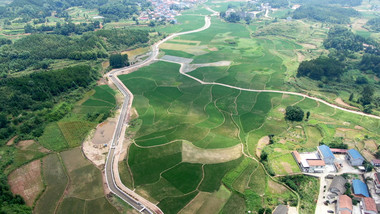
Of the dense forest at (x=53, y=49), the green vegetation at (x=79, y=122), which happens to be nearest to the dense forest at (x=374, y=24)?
the dense forest at (x=53, y=49)

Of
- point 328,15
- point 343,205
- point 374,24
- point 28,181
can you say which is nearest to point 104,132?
point 28,181

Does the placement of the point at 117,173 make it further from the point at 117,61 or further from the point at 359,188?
the point at 117,61

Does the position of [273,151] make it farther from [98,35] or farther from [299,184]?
[98,35]

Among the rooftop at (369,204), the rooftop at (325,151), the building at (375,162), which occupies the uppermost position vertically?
the rooftop at (325,151)

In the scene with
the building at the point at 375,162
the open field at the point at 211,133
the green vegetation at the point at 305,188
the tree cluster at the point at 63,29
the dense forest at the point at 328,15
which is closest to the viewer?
the green vegetation at the point at 305,188

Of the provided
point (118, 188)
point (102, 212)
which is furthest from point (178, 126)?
point (102, 212)

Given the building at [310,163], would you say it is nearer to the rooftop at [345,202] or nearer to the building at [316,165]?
the building at [316,165]
